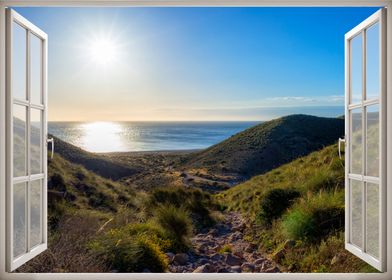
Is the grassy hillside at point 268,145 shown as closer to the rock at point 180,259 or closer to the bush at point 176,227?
the bush at point 176,227

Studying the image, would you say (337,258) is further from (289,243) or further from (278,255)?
(278,255)

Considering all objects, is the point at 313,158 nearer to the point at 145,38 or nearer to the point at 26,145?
the point at 26,145

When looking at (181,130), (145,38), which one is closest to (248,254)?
(181,130)

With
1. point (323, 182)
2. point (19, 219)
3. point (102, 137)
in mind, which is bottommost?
point (323, 182)

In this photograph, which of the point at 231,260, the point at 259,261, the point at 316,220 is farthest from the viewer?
the point at 231,260

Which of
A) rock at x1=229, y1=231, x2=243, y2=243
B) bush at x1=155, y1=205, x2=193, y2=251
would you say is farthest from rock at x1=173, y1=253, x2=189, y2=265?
rock at x1=229, y1=231, x2=243, y2=243

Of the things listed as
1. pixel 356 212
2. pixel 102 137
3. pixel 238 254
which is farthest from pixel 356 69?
pixel 102 137

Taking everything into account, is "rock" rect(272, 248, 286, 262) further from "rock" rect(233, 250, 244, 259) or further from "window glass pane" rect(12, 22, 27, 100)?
"window glass pane" rect(12, 22, 27, 100)
